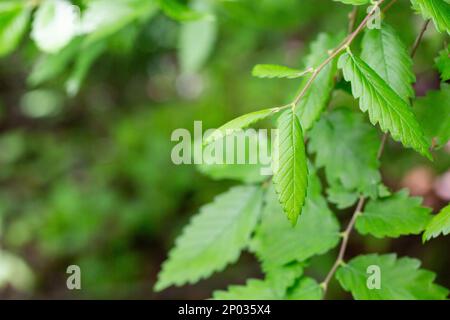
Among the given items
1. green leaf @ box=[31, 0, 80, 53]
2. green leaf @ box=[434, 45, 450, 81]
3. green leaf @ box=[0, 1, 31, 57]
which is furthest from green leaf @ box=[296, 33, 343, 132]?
green leaf @ box=[0, 1, 31, 57]

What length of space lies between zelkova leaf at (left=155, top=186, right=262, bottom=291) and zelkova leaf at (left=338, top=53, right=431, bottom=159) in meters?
0.43

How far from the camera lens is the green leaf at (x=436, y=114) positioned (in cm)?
84

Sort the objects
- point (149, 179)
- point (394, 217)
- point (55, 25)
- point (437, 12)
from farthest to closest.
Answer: point (149, 179), point (55, 25), point (394, 217), point (437, 12)

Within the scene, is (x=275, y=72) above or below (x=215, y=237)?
above

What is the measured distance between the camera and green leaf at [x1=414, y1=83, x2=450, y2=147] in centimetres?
84

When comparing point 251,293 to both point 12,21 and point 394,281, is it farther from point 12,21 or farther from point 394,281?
point 12,21

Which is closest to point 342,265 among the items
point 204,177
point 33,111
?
point 204,177

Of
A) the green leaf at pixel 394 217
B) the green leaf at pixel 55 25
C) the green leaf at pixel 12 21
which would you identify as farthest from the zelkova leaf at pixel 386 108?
the green leaf at pixel 12 21

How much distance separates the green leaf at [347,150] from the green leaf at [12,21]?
0.80 metres

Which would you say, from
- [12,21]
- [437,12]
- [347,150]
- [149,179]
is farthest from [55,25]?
[149,179]

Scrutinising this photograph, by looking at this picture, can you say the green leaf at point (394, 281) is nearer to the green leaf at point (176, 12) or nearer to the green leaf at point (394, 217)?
the green leaf at point (394, 217)

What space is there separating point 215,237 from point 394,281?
15.2 inches

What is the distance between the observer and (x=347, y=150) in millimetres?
993
